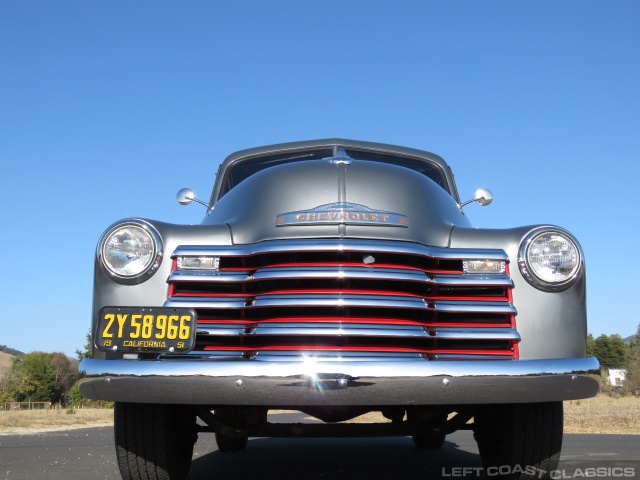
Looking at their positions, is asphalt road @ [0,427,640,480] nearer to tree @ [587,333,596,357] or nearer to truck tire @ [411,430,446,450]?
truck tire @ [411,430,446,450]

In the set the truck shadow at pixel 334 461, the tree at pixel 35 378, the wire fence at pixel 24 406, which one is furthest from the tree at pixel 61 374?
the truck shadow at pixel 334 461

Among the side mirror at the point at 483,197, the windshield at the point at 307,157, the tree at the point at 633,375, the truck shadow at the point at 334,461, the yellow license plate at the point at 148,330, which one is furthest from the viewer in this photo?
the tree at the point at 633,375

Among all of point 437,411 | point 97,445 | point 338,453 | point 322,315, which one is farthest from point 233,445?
point 322,315

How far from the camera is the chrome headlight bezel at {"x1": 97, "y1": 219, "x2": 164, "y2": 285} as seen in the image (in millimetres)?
3154

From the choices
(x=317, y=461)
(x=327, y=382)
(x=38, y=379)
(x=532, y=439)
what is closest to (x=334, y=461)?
(x=317, y=461)

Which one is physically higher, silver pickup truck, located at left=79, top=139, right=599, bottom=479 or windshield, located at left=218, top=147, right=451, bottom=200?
windshield, located at left=218, top=147, right=451, bottom=200

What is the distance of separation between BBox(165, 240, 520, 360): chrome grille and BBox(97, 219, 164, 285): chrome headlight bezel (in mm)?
101

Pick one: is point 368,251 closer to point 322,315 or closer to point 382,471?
point 322,315

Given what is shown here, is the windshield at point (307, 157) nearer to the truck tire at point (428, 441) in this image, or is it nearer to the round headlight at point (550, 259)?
the round headlight at point (550, 259)

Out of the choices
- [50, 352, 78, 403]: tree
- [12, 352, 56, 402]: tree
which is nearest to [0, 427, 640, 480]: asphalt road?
[12, 352, 56, 402]: tree

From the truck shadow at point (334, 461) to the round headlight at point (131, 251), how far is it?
179 cm

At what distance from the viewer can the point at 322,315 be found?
2.96 meters

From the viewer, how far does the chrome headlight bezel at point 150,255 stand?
315 centimetres

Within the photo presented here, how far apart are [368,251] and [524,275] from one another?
798 millimetres
